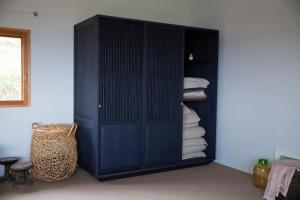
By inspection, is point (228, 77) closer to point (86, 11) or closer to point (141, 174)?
point (141, 174)

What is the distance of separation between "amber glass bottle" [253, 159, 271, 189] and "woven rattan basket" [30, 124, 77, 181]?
2.08 m

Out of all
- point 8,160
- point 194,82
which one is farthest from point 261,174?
point 8,160

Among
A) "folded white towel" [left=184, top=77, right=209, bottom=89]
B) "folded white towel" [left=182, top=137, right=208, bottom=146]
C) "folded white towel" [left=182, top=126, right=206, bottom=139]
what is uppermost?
"folded white towel" [left=184, top=77, right=209, bottom=89]

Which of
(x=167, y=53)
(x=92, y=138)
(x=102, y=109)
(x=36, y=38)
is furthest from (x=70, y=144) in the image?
(x=167, y=53)

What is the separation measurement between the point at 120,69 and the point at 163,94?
0.66m

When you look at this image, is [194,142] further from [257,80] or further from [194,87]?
[257,80]

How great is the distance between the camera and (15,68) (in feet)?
12.5

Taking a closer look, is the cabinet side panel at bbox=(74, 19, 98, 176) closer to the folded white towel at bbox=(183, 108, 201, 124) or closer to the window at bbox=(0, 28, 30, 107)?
the window at bbox=(0, 28, 30, 107)

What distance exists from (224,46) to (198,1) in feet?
A: 2.95

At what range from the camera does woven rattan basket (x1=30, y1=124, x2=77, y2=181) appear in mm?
3539

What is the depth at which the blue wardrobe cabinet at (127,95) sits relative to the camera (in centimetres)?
356

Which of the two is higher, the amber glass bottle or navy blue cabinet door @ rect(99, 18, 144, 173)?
navy blue cabinet door @ rect(99, 18, 144, 173)

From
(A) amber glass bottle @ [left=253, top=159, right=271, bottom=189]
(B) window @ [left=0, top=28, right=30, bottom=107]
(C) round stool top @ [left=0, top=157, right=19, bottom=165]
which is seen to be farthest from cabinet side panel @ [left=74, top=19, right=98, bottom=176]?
(A) amber glass bottle @ [left=253, top=159, right=271, bottom=189]

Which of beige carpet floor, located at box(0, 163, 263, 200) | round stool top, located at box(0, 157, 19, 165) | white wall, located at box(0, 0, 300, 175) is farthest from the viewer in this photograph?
white wall, located at box(0, 0, 300, 175)
